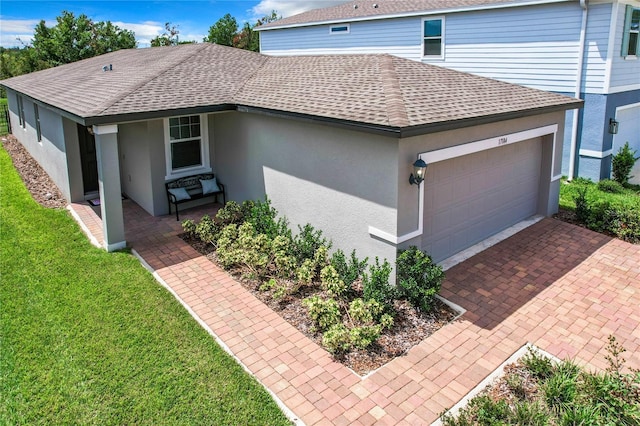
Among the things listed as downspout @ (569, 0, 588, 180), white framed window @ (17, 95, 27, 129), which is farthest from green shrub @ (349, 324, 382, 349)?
white framed window @ (17, 95, 27, 129)

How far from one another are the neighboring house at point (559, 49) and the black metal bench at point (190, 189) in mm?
10607

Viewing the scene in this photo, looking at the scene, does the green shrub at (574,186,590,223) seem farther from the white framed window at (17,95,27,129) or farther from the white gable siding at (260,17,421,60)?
the white framed window at (17,95,27,129)

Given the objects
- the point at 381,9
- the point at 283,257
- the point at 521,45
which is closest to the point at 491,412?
the point at 283,257

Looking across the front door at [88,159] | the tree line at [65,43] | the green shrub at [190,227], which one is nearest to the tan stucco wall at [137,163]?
the front door at [88,159]

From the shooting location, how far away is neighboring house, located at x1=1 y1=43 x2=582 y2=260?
26.3 ft

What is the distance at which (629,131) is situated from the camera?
16766mm

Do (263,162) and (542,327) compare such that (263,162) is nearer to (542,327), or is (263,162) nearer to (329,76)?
(329,76)

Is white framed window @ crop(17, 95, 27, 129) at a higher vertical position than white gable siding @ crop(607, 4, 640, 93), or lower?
lower

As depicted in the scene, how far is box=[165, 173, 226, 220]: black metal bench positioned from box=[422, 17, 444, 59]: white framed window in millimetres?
10837

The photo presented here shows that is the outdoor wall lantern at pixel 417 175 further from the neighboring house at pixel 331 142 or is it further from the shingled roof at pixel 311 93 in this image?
the shingled roof at pixel 311 93

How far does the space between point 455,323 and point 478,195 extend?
3.37 metres

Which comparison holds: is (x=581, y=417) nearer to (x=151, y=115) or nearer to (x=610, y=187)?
(x=151, y=115)

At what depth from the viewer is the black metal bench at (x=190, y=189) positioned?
11539 millimetres

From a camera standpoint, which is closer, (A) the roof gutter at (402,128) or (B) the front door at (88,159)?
(A) the roof gutter at (402,128)
